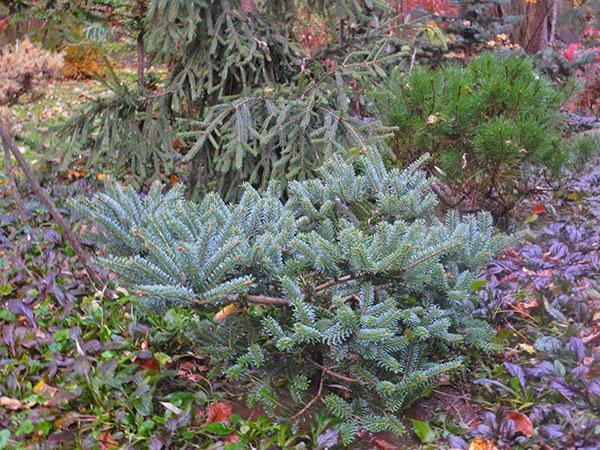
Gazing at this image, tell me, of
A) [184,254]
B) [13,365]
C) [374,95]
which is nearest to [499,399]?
[184,254]

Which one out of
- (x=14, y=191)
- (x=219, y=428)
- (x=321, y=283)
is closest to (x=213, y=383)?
(x=219, y=428)

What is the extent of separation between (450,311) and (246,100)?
6.49 ft

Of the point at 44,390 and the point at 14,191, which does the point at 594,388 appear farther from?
the point at 14,191

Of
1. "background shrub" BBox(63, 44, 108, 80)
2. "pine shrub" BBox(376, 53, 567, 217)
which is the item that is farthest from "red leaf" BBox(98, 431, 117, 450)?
"background shrub" BBox(63, 44, 108, 80)

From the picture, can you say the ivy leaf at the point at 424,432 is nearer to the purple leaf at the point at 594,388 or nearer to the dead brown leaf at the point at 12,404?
the purple leaf at the point at 594,388

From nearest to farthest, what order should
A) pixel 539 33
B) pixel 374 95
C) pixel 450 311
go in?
pixel 450 311 < pixel 374 95 < pixel 539 33

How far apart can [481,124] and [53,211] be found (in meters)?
2.37

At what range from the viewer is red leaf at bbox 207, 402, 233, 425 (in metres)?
2.57

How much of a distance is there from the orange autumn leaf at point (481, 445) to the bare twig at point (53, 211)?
217 cm

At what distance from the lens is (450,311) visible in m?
2.45

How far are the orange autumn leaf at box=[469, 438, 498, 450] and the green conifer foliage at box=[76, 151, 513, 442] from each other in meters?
0.27

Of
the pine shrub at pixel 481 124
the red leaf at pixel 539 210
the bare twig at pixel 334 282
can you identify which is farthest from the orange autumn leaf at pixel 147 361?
the red leaf at pixel 539 210

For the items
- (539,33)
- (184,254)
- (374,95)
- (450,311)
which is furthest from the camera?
(539,33)

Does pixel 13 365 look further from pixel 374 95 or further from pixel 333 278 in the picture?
pixel 374 95
